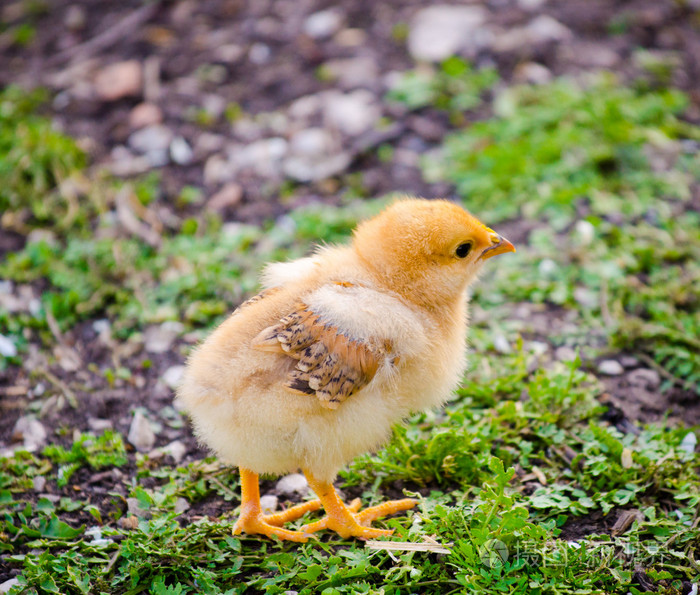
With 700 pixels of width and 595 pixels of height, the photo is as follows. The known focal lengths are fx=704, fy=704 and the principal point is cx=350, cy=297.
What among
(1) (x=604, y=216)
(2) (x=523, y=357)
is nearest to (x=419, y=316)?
(2) (x=523, y=357)

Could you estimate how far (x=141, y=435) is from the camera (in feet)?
11.8

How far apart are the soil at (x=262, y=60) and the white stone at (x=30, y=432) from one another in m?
1.73

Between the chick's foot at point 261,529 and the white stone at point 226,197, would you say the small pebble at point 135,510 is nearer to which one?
the chick's foot at point 261,529

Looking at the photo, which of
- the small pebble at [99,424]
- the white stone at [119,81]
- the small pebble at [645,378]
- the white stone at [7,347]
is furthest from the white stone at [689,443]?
the white stone at [119,81]

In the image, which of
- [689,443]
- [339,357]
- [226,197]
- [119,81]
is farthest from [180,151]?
[689,443]

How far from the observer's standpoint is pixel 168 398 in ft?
12.8

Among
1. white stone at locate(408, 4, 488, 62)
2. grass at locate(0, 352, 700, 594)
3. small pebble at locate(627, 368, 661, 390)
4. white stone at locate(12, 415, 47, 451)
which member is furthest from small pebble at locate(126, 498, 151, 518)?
white stone at locate(408, 4, 488, 62)

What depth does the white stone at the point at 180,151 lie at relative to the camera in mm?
5680

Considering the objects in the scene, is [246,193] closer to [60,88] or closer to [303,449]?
[60,88]

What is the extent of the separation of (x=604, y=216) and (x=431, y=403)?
263 cm

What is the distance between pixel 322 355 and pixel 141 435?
1.38m

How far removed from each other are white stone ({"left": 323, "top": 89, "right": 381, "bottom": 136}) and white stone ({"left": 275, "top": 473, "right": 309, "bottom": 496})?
128 inches

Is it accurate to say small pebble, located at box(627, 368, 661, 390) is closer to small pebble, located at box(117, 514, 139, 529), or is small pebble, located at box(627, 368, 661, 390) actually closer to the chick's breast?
the chick's breast

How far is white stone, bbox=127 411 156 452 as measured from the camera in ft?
11.7
